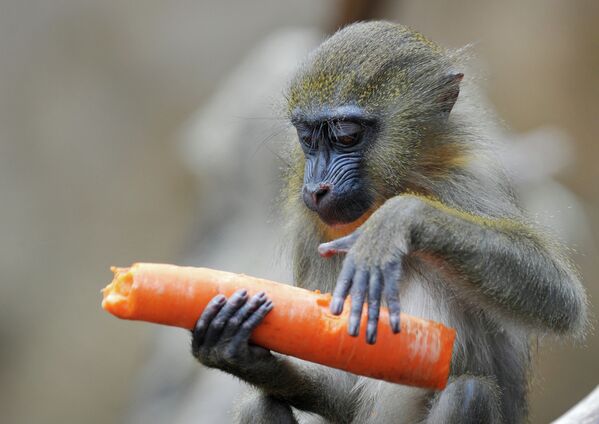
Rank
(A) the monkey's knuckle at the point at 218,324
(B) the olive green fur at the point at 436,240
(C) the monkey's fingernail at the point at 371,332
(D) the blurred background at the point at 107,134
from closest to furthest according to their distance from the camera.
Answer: (C) the monkey's fingernail at the point at 371,332
(A) the monkey's knuckle at the point at 218,324
(B) the olive green fur at the point at 436,240
(D) the blurred background at the point at 107,134

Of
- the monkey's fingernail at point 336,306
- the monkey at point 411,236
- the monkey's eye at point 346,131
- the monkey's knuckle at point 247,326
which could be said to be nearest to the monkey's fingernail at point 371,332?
the monkey's fingernail at point 336,306

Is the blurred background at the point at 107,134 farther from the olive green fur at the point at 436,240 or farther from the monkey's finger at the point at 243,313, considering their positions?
the monkey's finger at the point at 243,313

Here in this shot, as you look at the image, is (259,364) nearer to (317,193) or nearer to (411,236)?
(317,193)

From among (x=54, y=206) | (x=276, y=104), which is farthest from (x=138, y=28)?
(x=276, y=104)

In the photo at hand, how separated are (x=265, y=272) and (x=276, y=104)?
15.2ft

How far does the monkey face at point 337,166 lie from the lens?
5.88 meters

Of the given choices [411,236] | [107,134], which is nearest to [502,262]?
[411,236]

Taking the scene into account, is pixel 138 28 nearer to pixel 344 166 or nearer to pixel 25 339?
pixel 25 339

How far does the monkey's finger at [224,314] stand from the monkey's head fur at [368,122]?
85 cm

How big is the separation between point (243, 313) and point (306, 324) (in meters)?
0.37

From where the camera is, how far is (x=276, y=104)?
6.89m

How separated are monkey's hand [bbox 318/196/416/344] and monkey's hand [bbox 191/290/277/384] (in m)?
0.60

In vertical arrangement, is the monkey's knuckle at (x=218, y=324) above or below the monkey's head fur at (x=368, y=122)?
below

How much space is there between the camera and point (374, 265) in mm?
4855
